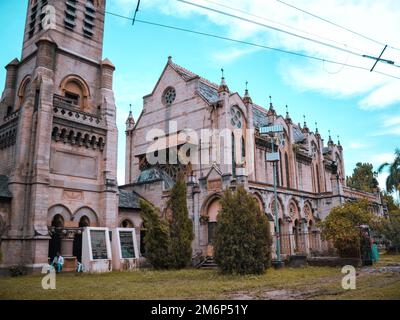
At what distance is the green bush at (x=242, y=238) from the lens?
62.6ft

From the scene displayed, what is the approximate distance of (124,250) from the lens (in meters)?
25.9

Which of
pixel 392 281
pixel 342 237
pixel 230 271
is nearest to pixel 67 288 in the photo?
pixel 230 271

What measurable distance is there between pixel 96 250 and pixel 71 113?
36.8 feet

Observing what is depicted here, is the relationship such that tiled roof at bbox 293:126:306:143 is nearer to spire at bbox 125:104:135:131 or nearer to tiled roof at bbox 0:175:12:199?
spire at bbox 125:104:135:131

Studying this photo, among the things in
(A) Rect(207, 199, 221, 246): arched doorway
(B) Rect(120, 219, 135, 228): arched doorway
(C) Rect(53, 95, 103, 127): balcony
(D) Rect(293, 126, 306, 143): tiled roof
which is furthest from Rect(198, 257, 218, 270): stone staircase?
(D) Rect(293, 126, 306, 143): tiled roof

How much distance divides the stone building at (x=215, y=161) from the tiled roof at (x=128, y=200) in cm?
95

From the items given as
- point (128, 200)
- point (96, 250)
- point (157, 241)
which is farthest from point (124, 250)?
point (128, 200)

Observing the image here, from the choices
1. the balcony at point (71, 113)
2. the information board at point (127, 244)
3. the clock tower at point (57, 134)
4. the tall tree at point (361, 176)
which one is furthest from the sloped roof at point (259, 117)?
the tall tree at point (361, 176)

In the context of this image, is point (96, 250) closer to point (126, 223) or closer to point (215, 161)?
point (126, 223)

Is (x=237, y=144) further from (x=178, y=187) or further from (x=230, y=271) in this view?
(x=230, y=271)

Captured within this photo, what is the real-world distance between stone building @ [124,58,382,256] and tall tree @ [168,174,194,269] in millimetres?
3560

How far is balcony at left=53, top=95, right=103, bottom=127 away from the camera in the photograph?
28.0 m

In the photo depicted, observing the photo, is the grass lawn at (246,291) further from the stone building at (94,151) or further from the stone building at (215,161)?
the stone building at (215,161)
